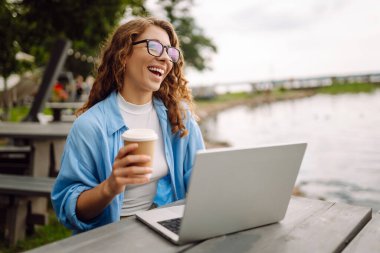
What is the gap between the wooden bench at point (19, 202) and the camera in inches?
126

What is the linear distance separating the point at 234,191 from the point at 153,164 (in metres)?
0.79

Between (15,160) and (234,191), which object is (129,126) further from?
(15,160)

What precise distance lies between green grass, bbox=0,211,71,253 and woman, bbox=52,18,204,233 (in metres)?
1.98

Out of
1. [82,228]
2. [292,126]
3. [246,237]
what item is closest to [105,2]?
[82,228]

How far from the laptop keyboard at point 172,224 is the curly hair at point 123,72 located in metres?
0.71

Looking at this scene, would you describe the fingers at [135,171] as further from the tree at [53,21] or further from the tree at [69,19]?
the tree at [69,19]

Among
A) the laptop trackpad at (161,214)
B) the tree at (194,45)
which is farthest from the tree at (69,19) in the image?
the tree at (194,45)

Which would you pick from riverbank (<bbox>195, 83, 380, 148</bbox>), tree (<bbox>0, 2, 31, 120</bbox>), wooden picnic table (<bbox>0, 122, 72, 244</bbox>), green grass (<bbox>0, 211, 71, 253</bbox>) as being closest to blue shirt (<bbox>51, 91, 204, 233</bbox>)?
wooden picnic table (<bbox>0, 122, 72, 244</bbox>)

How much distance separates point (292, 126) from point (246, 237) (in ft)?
37.2

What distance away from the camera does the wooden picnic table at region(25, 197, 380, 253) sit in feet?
3.78

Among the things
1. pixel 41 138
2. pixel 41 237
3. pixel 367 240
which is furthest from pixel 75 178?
pixel 41 237

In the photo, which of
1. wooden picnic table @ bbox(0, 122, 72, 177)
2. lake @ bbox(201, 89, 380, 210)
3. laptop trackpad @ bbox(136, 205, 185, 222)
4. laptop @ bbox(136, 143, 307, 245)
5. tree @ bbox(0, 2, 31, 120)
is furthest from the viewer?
tree @ bbox(0, 2, 31, 120)

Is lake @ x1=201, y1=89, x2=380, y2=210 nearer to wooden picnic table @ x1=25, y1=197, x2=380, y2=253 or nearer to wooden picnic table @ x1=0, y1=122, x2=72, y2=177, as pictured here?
wooden picnic table @ x1=25, y1=197, x2=380, y2=253

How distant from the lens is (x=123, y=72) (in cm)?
193
